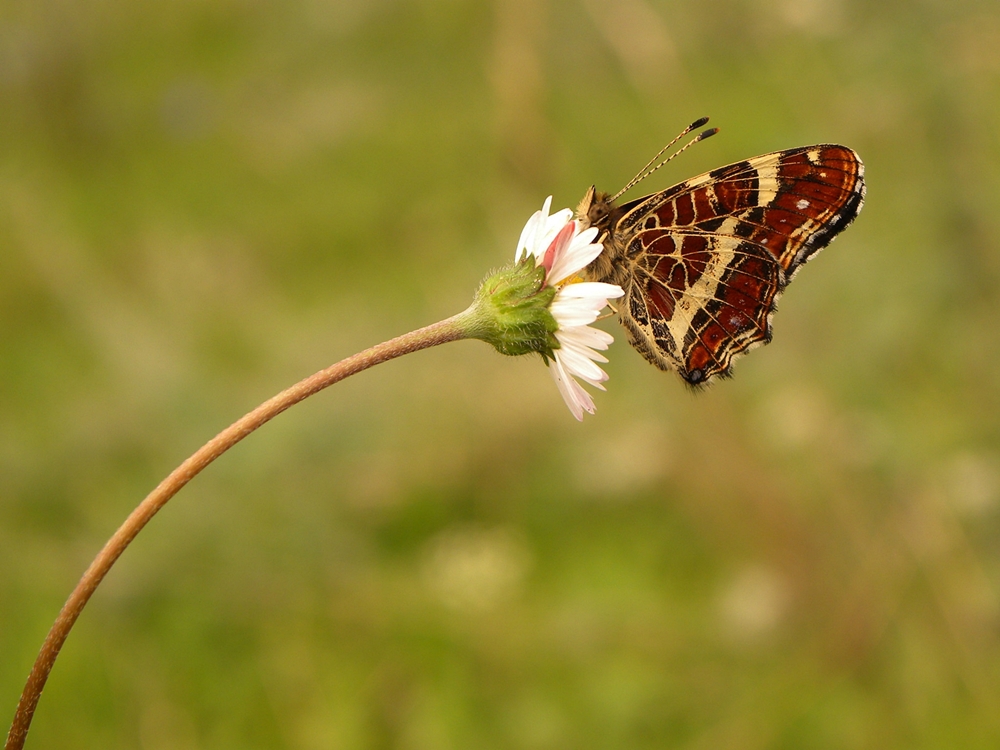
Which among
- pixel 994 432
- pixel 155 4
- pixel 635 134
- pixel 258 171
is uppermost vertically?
pixel 155 4

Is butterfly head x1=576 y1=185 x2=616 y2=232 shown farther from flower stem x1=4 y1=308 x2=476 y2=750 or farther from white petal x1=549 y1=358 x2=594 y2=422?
flower stem x1=4 y1=308 x2=476 y2=750

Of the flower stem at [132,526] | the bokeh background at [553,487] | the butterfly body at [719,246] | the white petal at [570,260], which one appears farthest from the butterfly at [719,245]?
the bokeh background at [553,487]

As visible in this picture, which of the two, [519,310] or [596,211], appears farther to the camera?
[596,211]

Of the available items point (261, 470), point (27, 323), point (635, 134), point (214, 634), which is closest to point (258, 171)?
point (27, 323)

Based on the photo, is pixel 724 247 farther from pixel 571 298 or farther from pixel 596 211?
pixel 571 298

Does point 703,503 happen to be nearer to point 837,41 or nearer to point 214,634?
point 214,634

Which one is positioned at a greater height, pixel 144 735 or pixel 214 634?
pixel 214 634

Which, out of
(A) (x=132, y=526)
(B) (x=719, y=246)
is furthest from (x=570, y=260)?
(A) (x=132, y=526)
